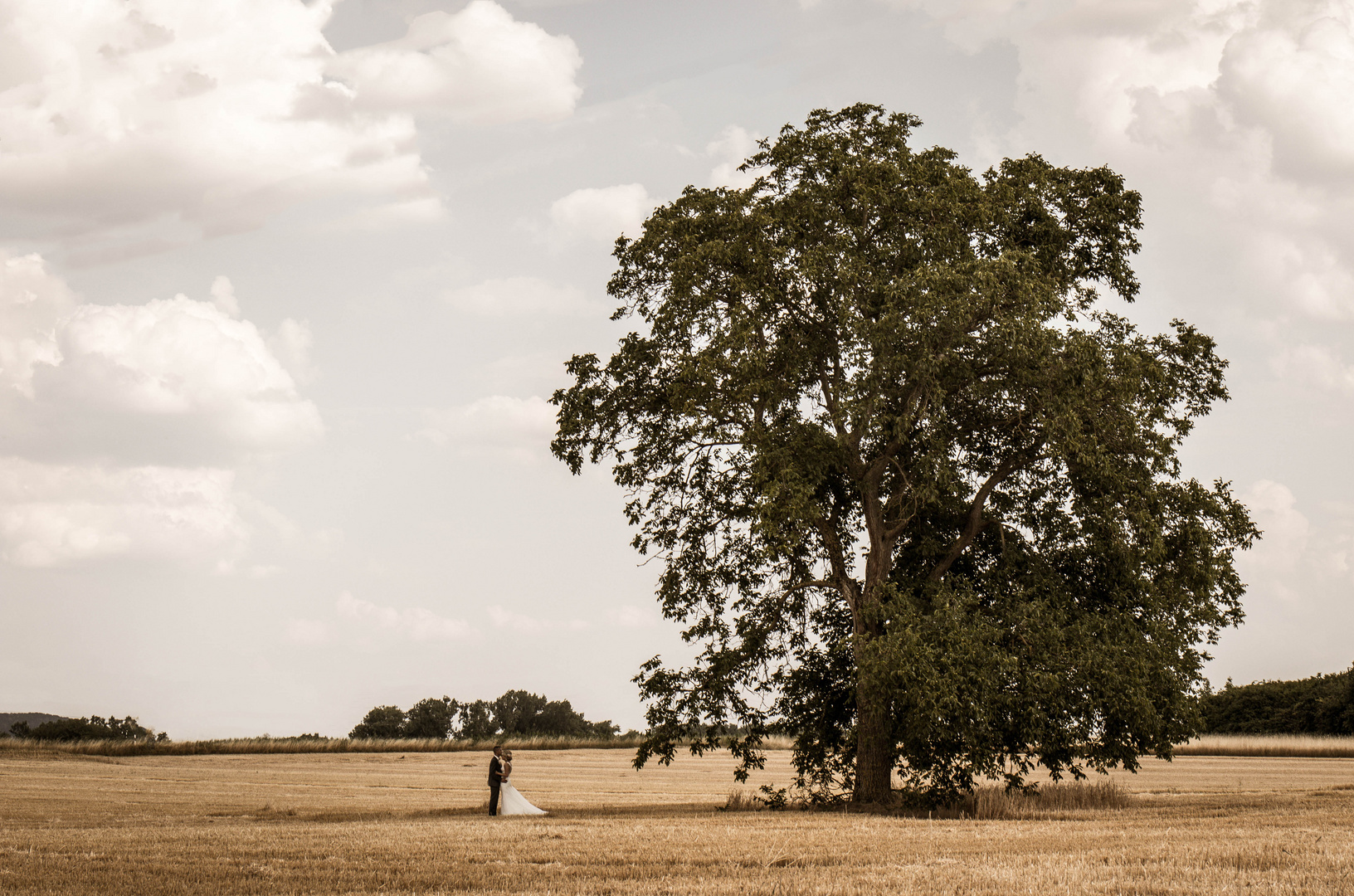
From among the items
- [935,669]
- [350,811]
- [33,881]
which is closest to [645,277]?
[935,669]

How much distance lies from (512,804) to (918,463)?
11.7 meters

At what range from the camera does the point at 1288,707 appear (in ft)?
272

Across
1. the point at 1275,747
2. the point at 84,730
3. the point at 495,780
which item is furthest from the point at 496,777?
the point at 84,730

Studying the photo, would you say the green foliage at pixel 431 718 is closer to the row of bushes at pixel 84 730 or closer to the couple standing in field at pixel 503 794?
the row of bushes at pixel 84 730

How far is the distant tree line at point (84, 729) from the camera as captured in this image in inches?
3012

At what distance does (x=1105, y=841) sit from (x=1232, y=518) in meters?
12.4

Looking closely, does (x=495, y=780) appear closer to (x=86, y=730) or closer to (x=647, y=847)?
(x=647, y=847)

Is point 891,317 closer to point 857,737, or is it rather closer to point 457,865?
point 857,737

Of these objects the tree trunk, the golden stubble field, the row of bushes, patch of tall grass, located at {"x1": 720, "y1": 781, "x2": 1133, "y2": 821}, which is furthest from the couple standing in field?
the row of bushes

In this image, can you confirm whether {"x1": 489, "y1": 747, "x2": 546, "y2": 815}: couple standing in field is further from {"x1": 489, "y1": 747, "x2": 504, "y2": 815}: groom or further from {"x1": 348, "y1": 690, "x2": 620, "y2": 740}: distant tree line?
{"x1": 348, "y1": 690, "x2": 620, "y2": 740}: distant tree line

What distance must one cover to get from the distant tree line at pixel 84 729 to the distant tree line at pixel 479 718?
77.4 ft

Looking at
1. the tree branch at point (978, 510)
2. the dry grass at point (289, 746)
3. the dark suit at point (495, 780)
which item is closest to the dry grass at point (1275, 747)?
the dry grass at point (289, 746)

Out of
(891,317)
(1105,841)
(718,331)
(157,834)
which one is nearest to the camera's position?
(1105,841)

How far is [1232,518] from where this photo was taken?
2545 centimetres
